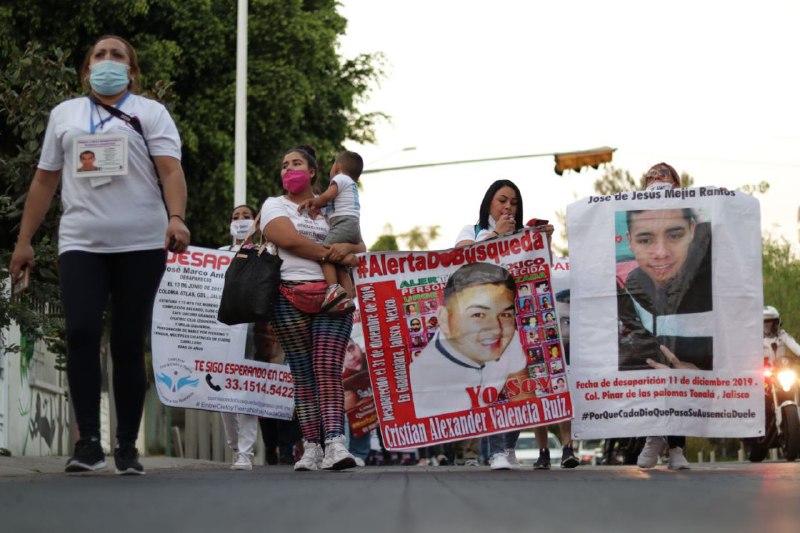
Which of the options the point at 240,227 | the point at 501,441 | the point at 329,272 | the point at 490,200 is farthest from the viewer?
the point at 240,227

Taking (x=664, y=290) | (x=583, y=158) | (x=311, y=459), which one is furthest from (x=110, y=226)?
(x=583, y=158)

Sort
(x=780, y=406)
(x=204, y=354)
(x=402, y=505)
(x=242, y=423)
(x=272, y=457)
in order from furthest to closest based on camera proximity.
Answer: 1. (x=780, y=406)
2. (x=272, y=457)
3. (x=204, y=354)
4. (x=242, y=423)
5. (x=402, y=505)

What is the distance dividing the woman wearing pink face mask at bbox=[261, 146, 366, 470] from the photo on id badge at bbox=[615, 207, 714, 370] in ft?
5.34

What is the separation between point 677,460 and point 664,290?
100 cm

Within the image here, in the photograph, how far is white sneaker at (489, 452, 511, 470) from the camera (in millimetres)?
9227

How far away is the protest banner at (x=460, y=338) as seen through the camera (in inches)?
376

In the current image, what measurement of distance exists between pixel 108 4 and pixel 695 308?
58.1 ft

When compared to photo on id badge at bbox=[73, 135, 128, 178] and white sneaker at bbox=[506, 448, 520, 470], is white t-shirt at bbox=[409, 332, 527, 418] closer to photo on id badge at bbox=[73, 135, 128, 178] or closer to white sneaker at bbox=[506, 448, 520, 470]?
white sneaker at bbox=[506, 448, 520, 470]

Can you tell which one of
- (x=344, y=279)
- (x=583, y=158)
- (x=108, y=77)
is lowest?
(x=344, y=279)

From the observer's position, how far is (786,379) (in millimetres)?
15125

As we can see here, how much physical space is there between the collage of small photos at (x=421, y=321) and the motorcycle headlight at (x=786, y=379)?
6404mm

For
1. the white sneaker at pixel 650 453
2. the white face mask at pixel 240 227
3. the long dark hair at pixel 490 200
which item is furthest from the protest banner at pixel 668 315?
the white face mask at pixel 240 227

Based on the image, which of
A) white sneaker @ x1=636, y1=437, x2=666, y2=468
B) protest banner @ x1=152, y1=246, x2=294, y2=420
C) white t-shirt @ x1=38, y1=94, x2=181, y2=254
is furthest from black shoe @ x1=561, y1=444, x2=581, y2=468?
white t-shirt @ x1=38, y1=94, x2=181, y2=254

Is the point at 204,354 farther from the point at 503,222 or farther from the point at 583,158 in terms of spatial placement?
the point at 583,158
